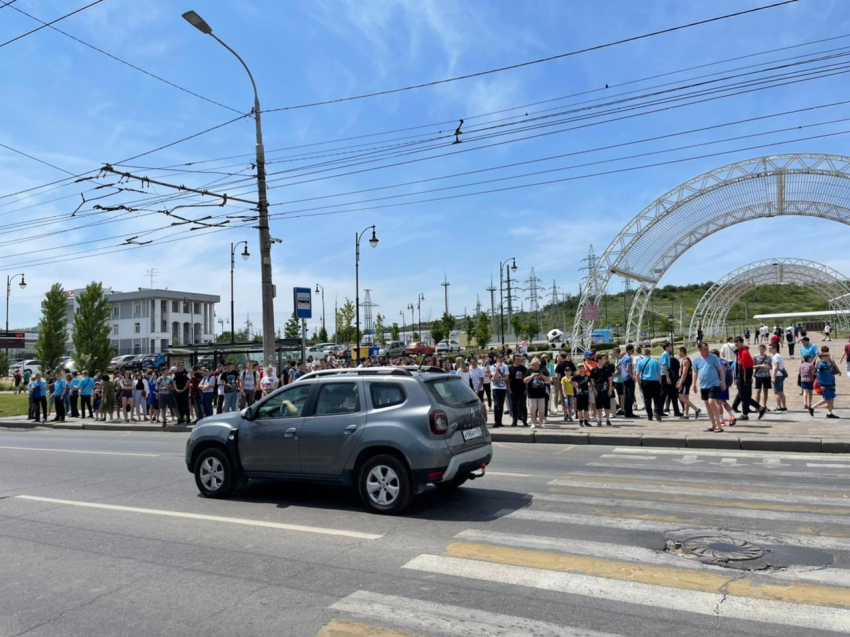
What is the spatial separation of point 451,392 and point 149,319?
8498 centimetres

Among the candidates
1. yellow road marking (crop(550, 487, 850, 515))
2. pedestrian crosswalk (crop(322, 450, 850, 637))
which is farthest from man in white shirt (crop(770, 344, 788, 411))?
yellow road marking (crop(550, 487, 850, 515))

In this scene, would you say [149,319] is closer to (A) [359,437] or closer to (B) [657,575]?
(A) [359,437]

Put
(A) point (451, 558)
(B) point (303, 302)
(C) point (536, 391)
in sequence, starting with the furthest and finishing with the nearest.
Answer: (B) point (303, 302) → (C) point (536, 391) → (A) point (451, 558)

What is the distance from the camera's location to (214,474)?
8.23 meters

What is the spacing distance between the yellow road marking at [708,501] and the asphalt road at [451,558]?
1.8 inches

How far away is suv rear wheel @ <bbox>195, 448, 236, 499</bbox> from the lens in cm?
812

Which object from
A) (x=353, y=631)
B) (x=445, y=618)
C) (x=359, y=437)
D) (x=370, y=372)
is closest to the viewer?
A: (x=353, y=631)

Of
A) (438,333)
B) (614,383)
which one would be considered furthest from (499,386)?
(438,333)

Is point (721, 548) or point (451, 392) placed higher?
point (451, 392)

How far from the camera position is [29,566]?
5.65 meters

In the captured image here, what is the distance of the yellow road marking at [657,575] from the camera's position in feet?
14.5

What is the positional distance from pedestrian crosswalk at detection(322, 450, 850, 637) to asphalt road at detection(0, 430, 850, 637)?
0.06 ft

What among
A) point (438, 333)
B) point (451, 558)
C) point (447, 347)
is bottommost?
point (451, 558)

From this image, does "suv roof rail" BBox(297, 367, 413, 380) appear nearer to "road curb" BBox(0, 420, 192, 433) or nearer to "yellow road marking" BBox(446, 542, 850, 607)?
"yellow road marking" BBox(446, 542, 850, 607)
